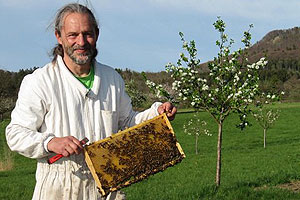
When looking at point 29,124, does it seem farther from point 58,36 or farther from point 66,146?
point 58,36

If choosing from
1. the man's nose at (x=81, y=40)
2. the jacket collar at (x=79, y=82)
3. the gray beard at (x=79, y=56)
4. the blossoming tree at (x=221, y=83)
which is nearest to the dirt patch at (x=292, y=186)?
the blossoming tree at (x=221, y=83)

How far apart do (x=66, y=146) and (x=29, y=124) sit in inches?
18.0

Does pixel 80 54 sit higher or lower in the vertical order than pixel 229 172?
higher

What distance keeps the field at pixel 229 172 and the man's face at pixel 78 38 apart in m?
6.04

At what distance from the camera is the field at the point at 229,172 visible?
9602 millimetres

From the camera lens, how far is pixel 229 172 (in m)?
18.8

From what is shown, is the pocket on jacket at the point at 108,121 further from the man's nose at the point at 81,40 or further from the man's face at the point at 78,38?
the man's nose at the point at 81,40

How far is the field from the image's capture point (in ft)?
31.5

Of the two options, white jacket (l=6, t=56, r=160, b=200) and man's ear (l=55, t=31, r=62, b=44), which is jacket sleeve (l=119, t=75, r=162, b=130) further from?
man's ear (l=55, t=31, r=62, b=44)

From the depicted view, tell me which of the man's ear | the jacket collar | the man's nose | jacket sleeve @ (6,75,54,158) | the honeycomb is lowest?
the honeycomb

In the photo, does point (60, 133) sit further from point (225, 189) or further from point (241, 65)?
point (241, 65)

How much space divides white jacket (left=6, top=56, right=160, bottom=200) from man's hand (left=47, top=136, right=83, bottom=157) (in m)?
0.11

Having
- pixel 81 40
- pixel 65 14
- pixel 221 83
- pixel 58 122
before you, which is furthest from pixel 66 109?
pixel 221 83

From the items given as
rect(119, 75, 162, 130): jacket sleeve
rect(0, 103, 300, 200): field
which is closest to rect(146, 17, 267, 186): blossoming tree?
rect(0, 103, 300, 200): field
